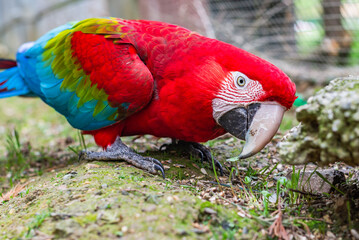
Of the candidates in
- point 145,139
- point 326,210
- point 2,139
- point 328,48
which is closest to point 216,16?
point 328,48

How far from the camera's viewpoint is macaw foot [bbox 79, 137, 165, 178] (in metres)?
2.53

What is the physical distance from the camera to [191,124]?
2510mm

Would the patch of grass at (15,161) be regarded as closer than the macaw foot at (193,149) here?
No

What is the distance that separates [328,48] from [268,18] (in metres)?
1.41

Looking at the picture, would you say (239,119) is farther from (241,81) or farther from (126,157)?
(126,157)

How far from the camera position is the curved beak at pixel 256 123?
2.23 meters

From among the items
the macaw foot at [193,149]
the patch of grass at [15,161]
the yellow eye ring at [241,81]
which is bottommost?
the patch of grass at [15,161]

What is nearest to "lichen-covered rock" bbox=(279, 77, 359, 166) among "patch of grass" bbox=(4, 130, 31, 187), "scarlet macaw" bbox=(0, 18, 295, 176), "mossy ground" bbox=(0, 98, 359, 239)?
"mossy ground" bbox=(0, 98, 359, 239)

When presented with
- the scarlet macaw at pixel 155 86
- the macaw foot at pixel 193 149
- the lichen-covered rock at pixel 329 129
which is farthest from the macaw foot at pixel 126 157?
the lichen-covered rock at pixel 329 129

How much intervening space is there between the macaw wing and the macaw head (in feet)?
1.82

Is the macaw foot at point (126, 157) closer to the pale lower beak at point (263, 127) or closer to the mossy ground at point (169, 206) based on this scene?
the mossy ground at point (169, 206)

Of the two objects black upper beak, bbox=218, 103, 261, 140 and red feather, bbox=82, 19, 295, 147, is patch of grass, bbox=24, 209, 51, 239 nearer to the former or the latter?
red feather, bbox=82, 19, 295, 147

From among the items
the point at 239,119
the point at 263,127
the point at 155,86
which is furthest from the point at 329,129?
the point at 155,86

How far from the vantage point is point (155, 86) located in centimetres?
266
